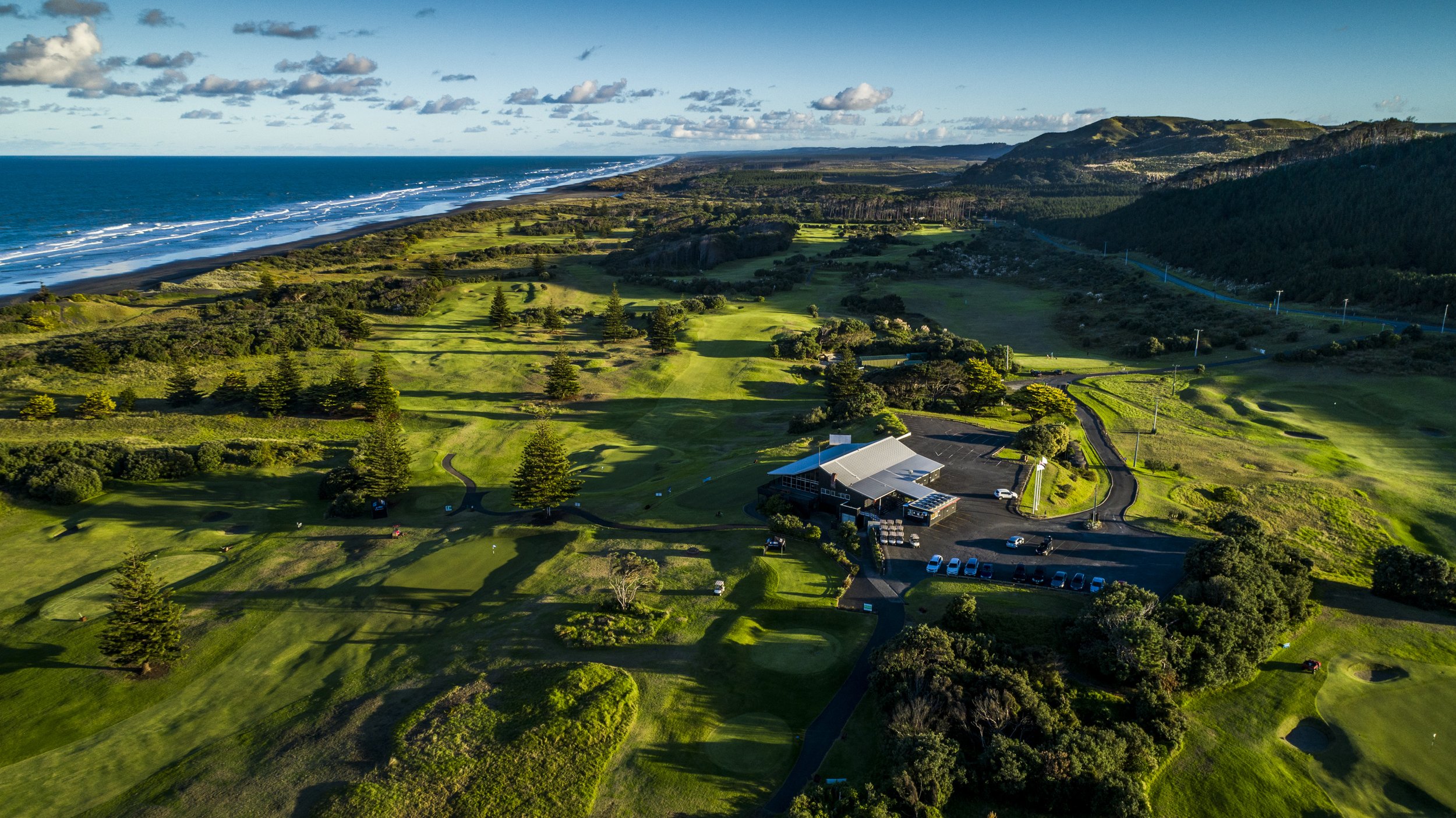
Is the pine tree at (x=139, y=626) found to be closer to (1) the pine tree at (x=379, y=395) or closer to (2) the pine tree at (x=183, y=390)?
(1) the pine tree at (x=379, y=395)

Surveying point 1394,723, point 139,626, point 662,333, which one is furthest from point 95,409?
point 1394,723

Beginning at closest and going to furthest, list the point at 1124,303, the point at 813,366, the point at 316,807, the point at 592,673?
the point at 316,807, the point at 592,673, the point at 813,366, the point at 1124,303

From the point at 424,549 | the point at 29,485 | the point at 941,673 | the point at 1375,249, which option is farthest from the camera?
the point at 1375,249

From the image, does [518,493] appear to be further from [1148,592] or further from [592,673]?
[1148,592]

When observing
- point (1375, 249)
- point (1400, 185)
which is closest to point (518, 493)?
point (1375, 249)

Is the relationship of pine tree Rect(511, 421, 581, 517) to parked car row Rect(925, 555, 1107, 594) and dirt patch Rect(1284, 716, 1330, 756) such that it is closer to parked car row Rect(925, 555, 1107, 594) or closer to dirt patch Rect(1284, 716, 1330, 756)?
parked car row Rect(925, 555, 1107, 594)

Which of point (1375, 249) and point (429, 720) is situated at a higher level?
point (1375, 249)
